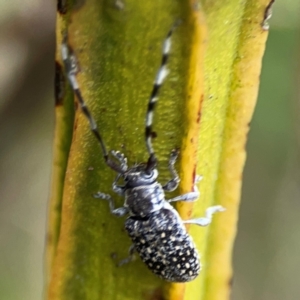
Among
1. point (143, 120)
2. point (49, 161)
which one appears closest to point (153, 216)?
point (143, 120)

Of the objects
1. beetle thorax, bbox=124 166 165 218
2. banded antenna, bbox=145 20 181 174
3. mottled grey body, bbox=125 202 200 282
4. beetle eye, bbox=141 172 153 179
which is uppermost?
banded antenna, bbox=145 20 181 174

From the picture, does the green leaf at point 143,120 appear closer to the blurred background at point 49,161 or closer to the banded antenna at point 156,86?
the banded antenna at point 156,86

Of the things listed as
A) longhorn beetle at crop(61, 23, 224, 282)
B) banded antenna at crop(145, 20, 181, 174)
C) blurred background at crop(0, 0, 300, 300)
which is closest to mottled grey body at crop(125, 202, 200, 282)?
longhorn beetle at crop(61, 23, 224, 282)

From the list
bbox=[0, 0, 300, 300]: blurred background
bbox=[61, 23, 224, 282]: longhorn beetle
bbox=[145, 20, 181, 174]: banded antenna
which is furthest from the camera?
bbox=[0, 0, 300, 300]: blurred background

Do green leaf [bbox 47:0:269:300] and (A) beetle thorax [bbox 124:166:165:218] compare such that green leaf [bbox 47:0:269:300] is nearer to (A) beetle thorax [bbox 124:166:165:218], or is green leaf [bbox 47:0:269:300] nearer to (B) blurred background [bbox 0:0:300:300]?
(A) beetle thorax [bbox 124:166:165:218]

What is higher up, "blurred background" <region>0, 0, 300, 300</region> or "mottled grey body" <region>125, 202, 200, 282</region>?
"blurred background" <region>0, 0, 300, 300</region>

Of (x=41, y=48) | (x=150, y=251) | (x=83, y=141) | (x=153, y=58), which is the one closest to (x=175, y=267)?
(x=150, y=251)
